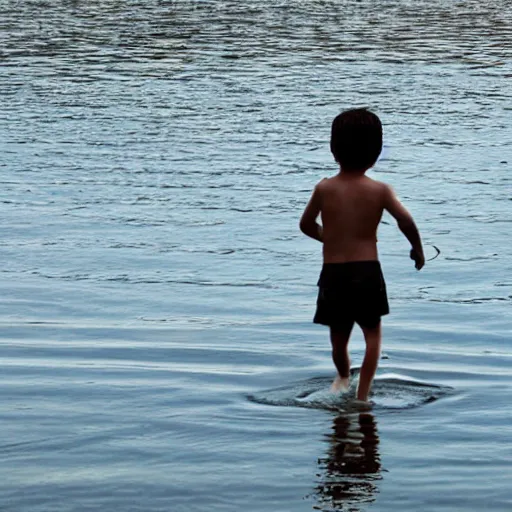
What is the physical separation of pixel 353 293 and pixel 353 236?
240 millimetres

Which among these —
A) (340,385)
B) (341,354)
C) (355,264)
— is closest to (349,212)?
(355,264)

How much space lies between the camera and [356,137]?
5.63 meters

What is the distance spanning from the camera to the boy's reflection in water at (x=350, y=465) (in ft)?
14.6

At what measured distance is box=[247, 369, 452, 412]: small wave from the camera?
5734 millimetres

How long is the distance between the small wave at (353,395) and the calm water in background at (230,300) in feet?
0.06

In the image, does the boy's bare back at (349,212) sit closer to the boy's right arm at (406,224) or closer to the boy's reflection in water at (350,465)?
the boy's right arm at (406,224)

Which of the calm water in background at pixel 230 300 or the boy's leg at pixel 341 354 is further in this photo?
the boy's leg at pixel 341 354

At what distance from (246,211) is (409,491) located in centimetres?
619

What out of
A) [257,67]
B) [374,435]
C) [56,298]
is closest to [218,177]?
[56,298]

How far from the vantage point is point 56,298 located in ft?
25.6

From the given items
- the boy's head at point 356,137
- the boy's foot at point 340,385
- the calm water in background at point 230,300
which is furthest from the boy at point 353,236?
the calm water in background at point 230,300

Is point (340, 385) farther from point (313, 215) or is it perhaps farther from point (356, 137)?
point (356, 137)

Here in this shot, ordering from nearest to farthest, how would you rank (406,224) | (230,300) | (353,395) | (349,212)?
1. (406,224)
2. (349,212)
3. (353,395)
4. (230,300)

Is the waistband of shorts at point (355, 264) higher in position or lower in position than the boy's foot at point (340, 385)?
higher
